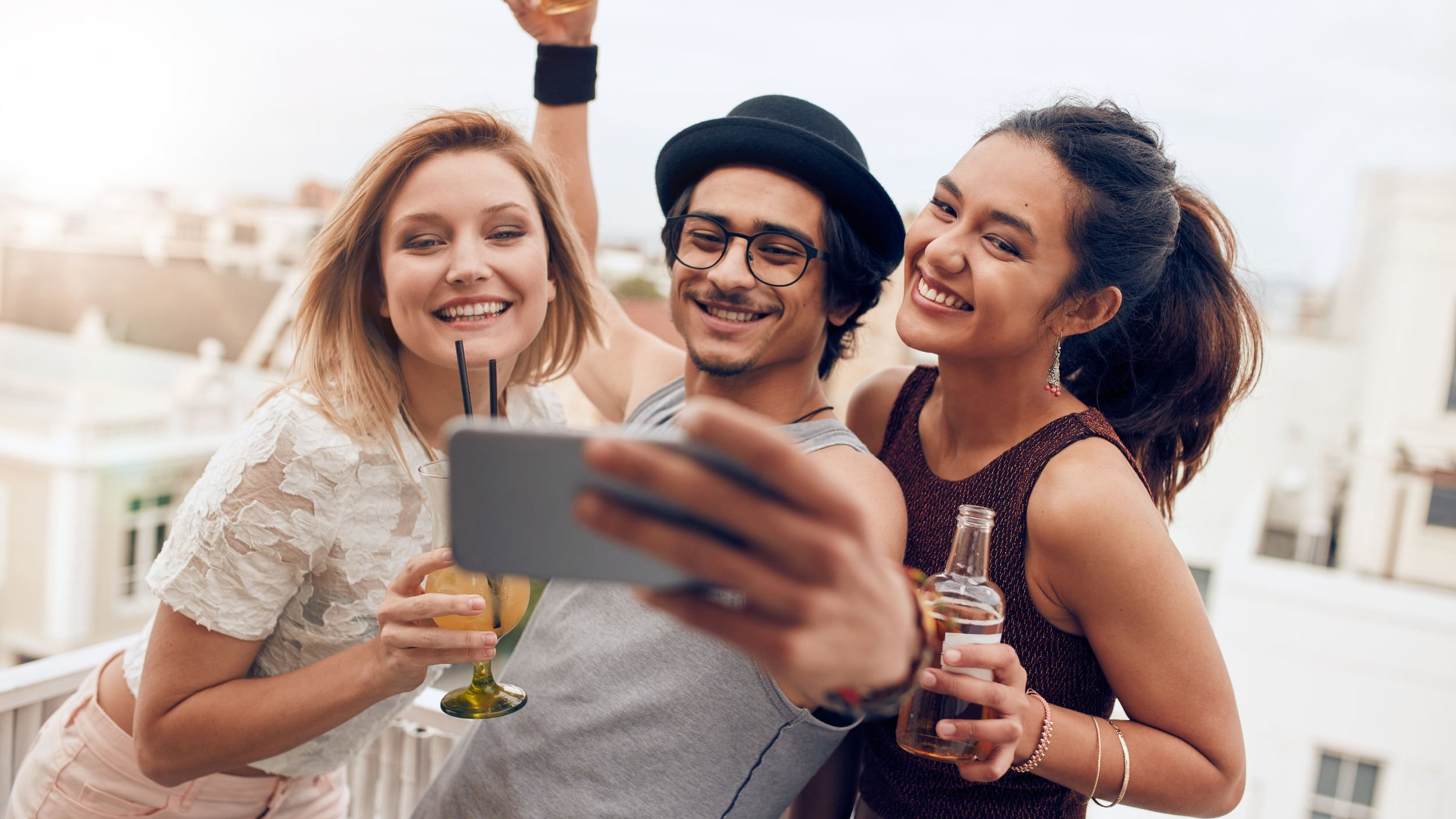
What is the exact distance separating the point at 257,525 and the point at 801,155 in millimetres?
926

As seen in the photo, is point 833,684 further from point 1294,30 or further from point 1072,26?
point 1294,30

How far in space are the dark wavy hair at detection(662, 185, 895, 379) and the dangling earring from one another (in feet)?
1.10

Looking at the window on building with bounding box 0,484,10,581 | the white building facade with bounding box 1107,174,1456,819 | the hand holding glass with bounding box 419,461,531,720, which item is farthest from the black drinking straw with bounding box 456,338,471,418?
the window on building with bounding box 0,484,10,581

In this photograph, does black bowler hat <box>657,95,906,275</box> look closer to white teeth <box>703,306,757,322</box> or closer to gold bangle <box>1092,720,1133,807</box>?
white teeth <box>703,306,757,322</box>

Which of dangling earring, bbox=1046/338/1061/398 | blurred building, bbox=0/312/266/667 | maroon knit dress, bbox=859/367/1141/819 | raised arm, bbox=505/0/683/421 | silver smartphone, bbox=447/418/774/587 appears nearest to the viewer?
silver smartphone, bbox=447/418/774/587

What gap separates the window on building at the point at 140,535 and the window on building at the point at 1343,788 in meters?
13.6

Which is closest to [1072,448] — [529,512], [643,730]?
[643,730]

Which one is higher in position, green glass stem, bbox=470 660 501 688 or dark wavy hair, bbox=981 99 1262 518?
dark wavy hair, bbox=981 99 1262 518


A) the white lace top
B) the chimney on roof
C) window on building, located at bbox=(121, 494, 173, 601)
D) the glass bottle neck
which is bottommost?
window on building, located at bbox=(121, 494, 173, 601)

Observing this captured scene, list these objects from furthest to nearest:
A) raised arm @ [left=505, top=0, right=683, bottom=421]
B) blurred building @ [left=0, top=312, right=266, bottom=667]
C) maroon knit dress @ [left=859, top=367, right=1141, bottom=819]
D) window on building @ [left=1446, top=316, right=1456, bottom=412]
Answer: blurred building @ [left=0, top=312, right=266, bottom=667], window on building @ [left=1446, top=316, right=1456, bottom=412], raised arm @ [left=505, top=0, right=683, bottom=421], maroon knit dress @ [left=859, top=367, right=1141, bottom=819]

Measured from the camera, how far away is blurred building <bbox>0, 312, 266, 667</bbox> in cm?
1291

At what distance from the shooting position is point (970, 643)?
3.41 ft

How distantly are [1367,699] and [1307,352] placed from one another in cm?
461

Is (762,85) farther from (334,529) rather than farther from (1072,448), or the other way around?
(334,529)
